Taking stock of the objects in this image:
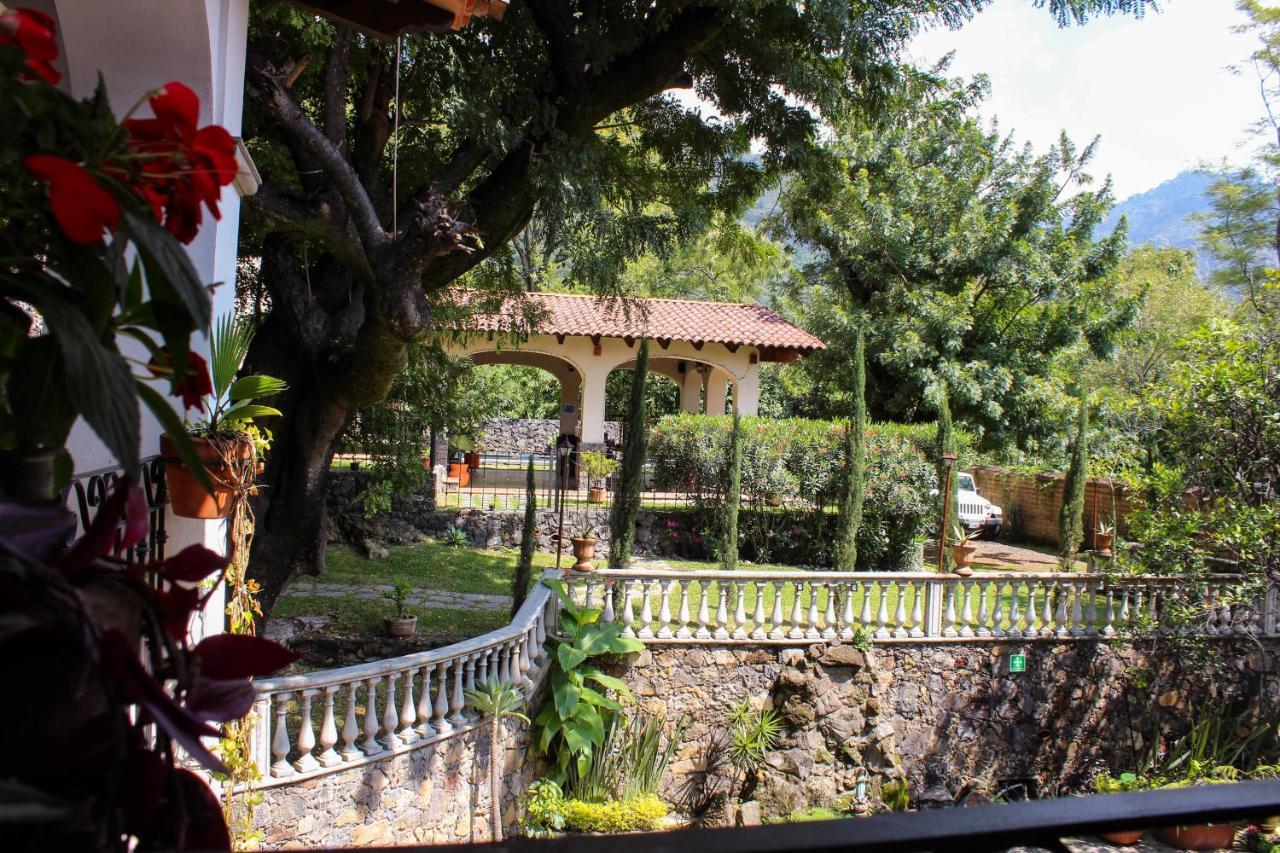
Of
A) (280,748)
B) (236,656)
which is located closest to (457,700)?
(280,748)

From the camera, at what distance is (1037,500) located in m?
19.3

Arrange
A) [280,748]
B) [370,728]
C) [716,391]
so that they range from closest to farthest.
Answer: [280,748], [370,728], [716,391]

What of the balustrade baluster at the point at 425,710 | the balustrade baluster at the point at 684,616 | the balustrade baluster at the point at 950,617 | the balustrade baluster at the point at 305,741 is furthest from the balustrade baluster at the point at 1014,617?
the balustrade baluster at the point at 305,741

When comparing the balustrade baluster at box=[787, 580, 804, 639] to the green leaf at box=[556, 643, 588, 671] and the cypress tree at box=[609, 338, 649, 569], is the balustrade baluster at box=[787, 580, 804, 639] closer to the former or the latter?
the cypress tree at box=[609, 338, 649, 569]

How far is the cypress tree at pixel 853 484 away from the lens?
12.7 metres

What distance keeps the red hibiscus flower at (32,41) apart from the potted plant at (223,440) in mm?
1983

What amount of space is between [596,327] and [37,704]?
17.3 m

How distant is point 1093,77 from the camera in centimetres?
9488

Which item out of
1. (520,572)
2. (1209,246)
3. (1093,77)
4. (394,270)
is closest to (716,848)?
(394,270)

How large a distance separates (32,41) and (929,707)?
10.8 m

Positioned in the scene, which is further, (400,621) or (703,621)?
(703,621)

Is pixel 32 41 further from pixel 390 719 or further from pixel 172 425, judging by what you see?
pixel 390 719

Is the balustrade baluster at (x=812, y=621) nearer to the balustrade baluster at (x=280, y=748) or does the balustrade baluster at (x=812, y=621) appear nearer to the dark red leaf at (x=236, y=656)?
the balustrade baluster at (x=280, y=748)

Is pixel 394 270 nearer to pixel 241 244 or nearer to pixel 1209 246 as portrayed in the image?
pixel 241 244
